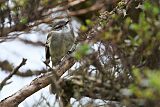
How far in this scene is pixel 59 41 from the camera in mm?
6824

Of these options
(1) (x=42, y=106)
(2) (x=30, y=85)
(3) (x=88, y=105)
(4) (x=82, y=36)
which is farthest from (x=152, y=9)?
(2) (x=30, y=85)

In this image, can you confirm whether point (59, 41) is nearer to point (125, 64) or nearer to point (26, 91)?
point (26, 91)

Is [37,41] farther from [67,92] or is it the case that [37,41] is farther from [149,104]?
[149,104]

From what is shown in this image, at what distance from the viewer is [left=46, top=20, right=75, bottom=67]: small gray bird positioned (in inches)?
261

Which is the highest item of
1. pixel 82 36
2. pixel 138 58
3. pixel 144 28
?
pixel 144 28

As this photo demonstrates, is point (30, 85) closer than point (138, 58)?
No

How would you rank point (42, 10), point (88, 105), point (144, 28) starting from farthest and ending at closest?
point (42, 10), point (88, 105), point (144, 28)

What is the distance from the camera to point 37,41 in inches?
241

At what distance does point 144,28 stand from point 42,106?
1.84m

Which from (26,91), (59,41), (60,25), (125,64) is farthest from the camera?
(59,41)

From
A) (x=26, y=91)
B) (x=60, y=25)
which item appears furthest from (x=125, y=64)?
(x=60, y=25)

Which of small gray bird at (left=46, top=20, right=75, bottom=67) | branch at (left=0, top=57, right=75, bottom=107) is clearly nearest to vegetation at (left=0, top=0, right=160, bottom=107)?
branch at (left=0, top=57, right=75, bottom=107)

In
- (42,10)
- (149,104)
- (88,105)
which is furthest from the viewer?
(42,10)

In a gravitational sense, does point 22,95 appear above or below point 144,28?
below
